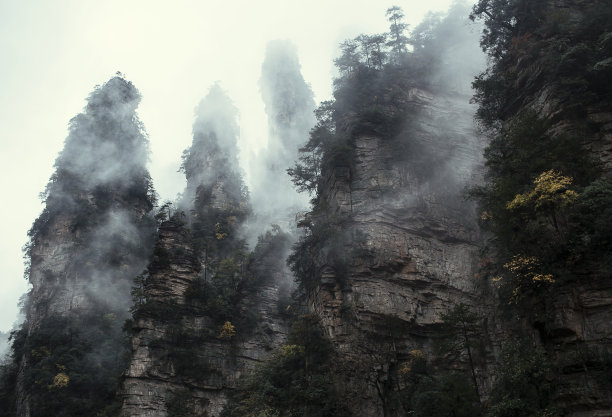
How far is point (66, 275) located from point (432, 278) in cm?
3773

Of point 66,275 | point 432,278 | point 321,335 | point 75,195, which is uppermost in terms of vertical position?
point 75,195

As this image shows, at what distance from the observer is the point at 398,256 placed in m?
33.2

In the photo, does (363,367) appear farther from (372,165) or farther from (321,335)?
(372,165)

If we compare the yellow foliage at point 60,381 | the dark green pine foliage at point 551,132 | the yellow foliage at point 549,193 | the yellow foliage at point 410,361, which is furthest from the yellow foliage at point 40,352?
the yellow foliage at point 549,193

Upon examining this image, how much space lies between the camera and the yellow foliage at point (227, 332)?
1655 inches

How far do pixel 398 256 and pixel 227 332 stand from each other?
17.1m

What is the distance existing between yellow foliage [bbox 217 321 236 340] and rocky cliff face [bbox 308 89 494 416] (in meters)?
10.2

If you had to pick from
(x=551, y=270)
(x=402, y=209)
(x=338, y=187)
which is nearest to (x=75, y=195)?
(x=338, y=187)

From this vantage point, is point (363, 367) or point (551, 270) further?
point (363, 367)

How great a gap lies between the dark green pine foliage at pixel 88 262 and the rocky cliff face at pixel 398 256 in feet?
67.2

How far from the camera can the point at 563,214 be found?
738 inches

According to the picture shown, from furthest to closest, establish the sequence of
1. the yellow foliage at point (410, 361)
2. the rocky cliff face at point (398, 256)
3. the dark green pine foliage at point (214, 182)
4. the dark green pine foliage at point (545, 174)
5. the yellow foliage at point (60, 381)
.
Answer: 1. the dark green pine foliage at point (214, 182)
2. the yellow foliage at point (60, 381)
3. the rocky cliff face at point (398, 256)
4. the yellow foliage at point (410, 361)
5. the dark green pine foliage at point (545, 174)

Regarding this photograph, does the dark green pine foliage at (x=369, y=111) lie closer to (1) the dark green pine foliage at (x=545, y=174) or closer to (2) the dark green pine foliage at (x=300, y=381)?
(2) the dark green pine foliage at (x=300, y=381)

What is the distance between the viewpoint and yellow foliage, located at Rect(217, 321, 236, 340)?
138ft
